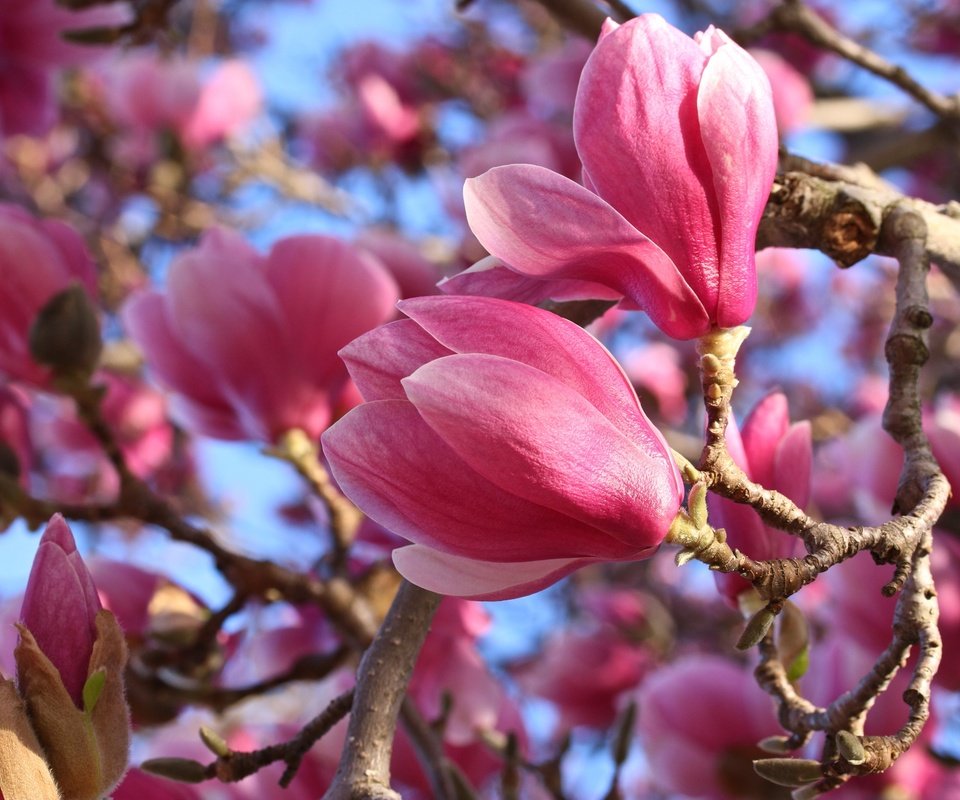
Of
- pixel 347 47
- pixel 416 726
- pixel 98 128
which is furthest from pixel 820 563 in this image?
pixel 347 47

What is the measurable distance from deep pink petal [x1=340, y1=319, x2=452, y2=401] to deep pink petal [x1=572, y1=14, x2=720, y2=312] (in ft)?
0.34

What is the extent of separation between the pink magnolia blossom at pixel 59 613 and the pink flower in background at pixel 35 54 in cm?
83

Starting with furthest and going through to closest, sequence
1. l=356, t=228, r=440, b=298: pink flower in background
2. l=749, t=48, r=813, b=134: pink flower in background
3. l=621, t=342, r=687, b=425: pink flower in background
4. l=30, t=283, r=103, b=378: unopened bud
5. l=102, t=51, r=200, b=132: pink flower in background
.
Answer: l=621, t=342, r=687, b=425: pink flower in background < l=102, t=51, r=200, b=132: pink flower in background < l=749, t=48, r=813, b=134: pink flower in background < l=356, t=228, r=440, b=298: pink flower in background < l=30, t=283, r=103, b=378: unopened bud

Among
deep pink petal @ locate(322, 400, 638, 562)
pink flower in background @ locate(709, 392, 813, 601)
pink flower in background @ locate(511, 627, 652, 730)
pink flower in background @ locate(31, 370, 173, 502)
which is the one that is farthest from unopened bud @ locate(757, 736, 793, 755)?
pink flower in background @ locate(31, 370, 173, 502)

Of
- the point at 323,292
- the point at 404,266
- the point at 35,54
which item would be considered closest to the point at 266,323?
the point at 323,292

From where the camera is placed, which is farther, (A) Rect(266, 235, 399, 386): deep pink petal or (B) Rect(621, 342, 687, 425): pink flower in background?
(B) Rect(621, 342, 687, 425): pink flower in background

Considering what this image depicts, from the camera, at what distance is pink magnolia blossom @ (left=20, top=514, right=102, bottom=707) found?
0.48 metres

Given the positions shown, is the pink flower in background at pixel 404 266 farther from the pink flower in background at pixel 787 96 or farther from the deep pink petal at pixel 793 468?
the pink flower in background at pixel 787 96

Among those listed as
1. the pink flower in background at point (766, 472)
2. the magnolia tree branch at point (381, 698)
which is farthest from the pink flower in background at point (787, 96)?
the magnolia tree branch at point (381, 698)

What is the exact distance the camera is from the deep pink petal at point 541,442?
394 millimetres

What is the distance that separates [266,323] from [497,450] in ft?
1.48

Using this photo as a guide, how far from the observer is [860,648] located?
80cm

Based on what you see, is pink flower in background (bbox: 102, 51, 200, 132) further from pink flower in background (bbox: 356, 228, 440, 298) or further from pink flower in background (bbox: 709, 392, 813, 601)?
pink flower in background (bbox: 709, 392, 813, 601)

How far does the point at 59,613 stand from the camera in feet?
1.58
